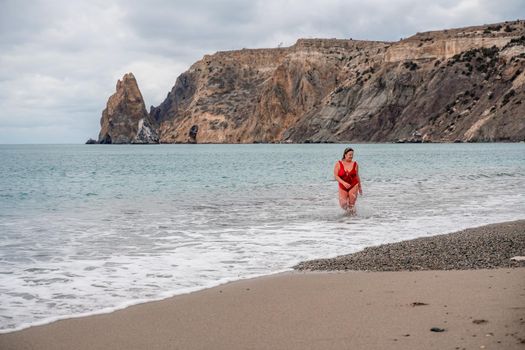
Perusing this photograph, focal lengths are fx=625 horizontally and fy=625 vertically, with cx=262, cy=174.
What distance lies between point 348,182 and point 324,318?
36.0 feet

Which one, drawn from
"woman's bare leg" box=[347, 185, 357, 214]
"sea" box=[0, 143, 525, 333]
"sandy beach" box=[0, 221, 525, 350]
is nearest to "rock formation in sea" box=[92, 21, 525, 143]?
"sea" box=[0, 143, 525, 333]

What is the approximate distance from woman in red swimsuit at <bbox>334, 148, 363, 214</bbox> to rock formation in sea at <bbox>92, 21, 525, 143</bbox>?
88759 mm

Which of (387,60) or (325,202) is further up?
(387,60)

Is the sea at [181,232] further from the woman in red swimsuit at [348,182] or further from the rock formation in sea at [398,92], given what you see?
the rock formation in sea at [398,92]

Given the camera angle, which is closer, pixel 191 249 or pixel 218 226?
pixel 191 249

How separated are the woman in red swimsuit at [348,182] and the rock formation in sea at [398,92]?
88.8 meters

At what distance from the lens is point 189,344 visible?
5098mm

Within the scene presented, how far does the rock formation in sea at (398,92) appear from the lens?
108 meters

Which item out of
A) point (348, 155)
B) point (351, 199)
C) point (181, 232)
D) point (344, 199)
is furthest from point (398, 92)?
point (181, 232)

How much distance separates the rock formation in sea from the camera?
108062 mm

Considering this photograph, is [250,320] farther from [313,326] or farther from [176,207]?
[176,207]

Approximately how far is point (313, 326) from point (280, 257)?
4335 millimetres

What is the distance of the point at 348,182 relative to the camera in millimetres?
16500

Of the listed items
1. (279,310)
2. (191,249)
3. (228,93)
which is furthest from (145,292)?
(228,93)
